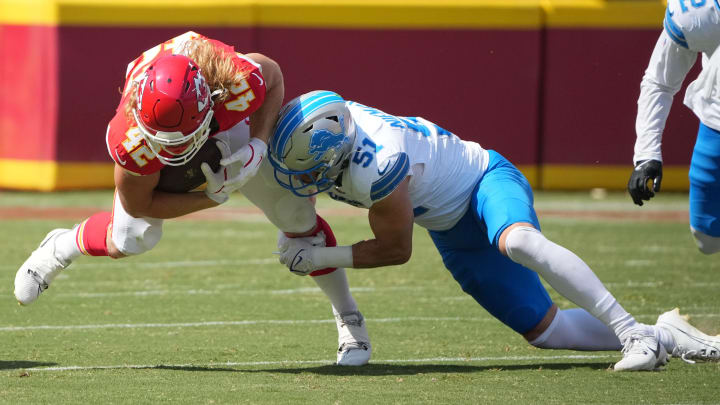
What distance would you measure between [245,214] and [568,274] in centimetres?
567

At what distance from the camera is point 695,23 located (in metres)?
3.81

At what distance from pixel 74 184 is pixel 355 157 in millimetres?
6996

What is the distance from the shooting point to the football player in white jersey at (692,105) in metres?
3.83

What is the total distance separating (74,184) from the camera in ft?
33.6

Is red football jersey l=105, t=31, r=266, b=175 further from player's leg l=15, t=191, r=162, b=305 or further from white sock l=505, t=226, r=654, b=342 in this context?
white sock l=505, t=226, r=654, b=342

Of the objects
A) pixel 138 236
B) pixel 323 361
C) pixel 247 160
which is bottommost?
pixel 323 361

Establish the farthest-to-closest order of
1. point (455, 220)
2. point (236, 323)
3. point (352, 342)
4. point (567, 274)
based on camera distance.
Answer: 1. point (236, 323)
2. point (352, 342)
3. point (455, 220)
4. point (567, 274)

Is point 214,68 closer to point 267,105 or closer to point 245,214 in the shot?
point 267,105

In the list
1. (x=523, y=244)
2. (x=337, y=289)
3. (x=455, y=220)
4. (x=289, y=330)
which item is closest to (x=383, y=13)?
(x=289, y=330)

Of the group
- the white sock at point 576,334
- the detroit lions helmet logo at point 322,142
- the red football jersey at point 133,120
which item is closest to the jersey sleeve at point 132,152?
the red football jersey at point 133,120

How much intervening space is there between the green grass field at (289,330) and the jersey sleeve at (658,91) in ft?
2.59

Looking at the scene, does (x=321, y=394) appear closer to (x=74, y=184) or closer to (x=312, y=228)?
(x=312, y=228)

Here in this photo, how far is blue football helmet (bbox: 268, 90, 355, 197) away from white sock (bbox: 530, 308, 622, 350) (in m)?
0.99

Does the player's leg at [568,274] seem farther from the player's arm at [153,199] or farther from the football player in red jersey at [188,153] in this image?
the player's arm at [153,199]
